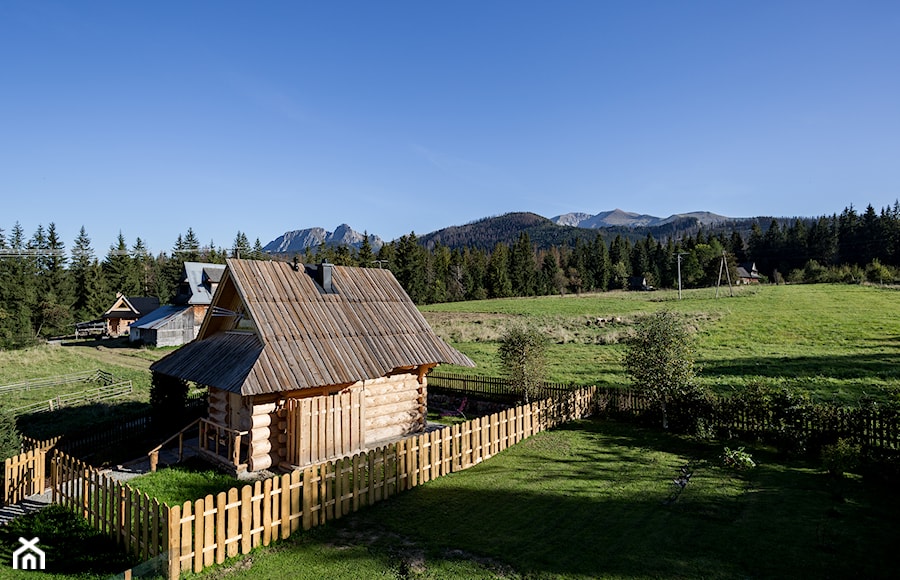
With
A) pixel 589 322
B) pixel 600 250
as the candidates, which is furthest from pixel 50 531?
pixel 600 250

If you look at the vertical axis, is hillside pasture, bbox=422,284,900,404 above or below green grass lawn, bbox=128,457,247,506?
above

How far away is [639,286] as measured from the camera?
110 metres

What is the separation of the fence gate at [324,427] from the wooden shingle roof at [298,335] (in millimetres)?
823

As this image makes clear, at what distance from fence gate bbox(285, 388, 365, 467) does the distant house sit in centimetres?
10621

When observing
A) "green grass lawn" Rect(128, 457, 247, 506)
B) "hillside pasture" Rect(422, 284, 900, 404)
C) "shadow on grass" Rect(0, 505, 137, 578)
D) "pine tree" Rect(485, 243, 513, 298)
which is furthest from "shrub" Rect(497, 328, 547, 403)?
"pine tree" Rect(485, 243, 513, 298)

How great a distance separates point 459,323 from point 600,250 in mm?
65547

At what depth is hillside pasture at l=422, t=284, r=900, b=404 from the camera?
76.4 ft

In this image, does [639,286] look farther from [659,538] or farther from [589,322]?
[659,538]

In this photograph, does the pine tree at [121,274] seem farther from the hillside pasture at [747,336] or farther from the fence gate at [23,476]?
the fence gate at [23,476]

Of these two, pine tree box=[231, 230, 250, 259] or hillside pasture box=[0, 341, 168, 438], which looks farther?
pine tree box=[231, 230, 250, 259]

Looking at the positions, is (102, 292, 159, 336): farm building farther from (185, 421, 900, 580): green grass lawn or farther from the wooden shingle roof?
(185, 421, 900, 580): green grass lawn

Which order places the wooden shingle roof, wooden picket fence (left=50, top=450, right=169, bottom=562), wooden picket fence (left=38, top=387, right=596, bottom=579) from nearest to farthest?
wooden picket fence (left=38, top=387, right=596, bottom=579)
wooden picket fence (left=50, top=450, right=169, bottom=562)
the wooden shingle roof

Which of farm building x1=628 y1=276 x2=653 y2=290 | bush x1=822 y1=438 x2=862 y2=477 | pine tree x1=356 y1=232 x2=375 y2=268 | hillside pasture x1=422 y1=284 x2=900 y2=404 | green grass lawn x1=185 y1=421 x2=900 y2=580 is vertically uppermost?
pine tree x1=356 y1=232 x2=375 y2=268

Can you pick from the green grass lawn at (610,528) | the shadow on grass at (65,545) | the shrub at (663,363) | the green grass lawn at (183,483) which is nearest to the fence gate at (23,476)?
the shadow on grass at (65,545)
